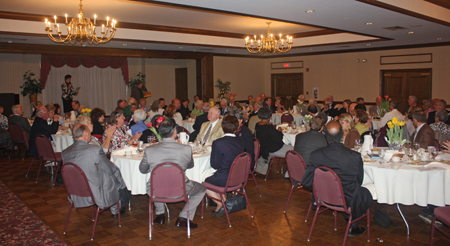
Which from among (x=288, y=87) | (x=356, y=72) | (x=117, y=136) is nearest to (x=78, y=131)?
(x=117, y=136)

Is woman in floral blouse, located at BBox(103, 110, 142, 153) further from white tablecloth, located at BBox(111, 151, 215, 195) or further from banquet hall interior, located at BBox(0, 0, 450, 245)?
banquet hall interior, located at BBox(0, 0, 450, 245)

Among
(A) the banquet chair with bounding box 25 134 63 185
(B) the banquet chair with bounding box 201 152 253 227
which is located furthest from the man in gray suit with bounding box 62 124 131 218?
(A) the banquet chair with bounding box 25 134 63 185

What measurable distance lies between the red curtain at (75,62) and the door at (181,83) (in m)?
2.69

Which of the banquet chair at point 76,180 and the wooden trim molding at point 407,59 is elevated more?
the wooden trim molding at point 407,59

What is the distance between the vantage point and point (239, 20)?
967cm

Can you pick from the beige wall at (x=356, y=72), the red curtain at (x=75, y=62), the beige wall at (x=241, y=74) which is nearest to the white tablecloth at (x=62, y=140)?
the red curtain at (x=75, y=62)

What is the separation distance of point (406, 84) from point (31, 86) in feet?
45.4

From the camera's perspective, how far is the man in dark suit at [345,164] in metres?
3.58

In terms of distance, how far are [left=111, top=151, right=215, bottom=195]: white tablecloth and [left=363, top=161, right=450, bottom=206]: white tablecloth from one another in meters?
2.02

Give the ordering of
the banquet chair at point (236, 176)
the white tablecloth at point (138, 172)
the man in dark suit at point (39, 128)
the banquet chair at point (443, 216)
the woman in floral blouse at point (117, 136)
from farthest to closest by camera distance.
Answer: the man in dark suit at point (39, 128) → the woman in floral blouse at point (117, 136) → the white tablecloth at point (138, 172) → the banquet chair at point (236, 176) → the banquet chair at point (443, 216)

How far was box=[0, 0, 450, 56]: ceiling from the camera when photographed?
6352 millimetres

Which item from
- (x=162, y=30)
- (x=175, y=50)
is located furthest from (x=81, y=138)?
(x=175, y=50)

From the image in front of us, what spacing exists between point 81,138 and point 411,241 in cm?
380

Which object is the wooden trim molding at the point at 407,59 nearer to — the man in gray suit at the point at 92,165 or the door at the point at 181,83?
the door at the point at 181,83
